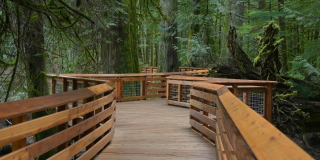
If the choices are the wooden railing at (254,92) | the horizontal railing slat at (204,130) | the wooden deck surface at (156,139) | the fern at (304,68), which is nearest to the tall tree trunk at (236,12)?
the fern at (304,68)

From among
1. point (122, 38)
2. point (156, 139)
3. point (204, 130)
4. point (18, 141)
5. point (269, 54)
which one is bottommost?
point (156, 139)

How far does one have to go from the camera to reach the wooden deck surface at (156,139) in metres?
4.74

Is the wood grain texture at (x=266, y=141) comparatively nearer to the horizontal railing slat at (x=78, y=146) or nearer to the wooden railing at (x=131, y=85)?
the horizontal railing slat at (x=78, y=146)

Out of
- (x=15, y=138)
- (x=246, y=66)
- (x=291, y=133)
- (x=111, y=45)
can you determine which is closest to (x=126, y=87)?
(x=111, y=45)

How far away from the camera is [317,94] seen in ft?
27.5

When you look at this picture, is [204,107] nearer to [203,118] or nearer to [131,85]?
[203,118]

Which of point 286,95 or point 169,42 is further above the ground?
point 169,42

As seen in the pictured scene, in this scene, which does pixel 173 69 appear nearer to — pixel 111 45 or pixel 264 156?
pixel 111 45

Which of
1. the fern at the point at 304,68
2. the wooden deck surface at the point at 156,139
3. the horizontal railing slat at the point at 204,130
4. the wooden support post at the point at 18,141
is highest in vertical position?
the fern at the point at 304,68

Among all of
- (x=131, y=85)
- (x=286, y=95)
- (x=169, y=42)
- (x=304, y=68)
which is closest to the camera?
(x=286, y=95)

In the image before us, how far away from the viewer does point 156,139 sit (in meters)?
5.75

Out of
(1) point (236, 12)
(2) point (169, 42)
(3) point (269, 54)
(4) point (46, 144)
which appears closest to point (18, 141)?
(4) point (46, 144)

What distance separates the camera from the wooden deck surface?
4736 millimetres

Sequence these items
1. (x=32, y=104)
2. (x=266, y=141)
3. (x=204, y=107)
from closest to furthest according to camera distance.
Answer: (x=266, y=141)
(x=32, y=104)
(x=204, y=107)
